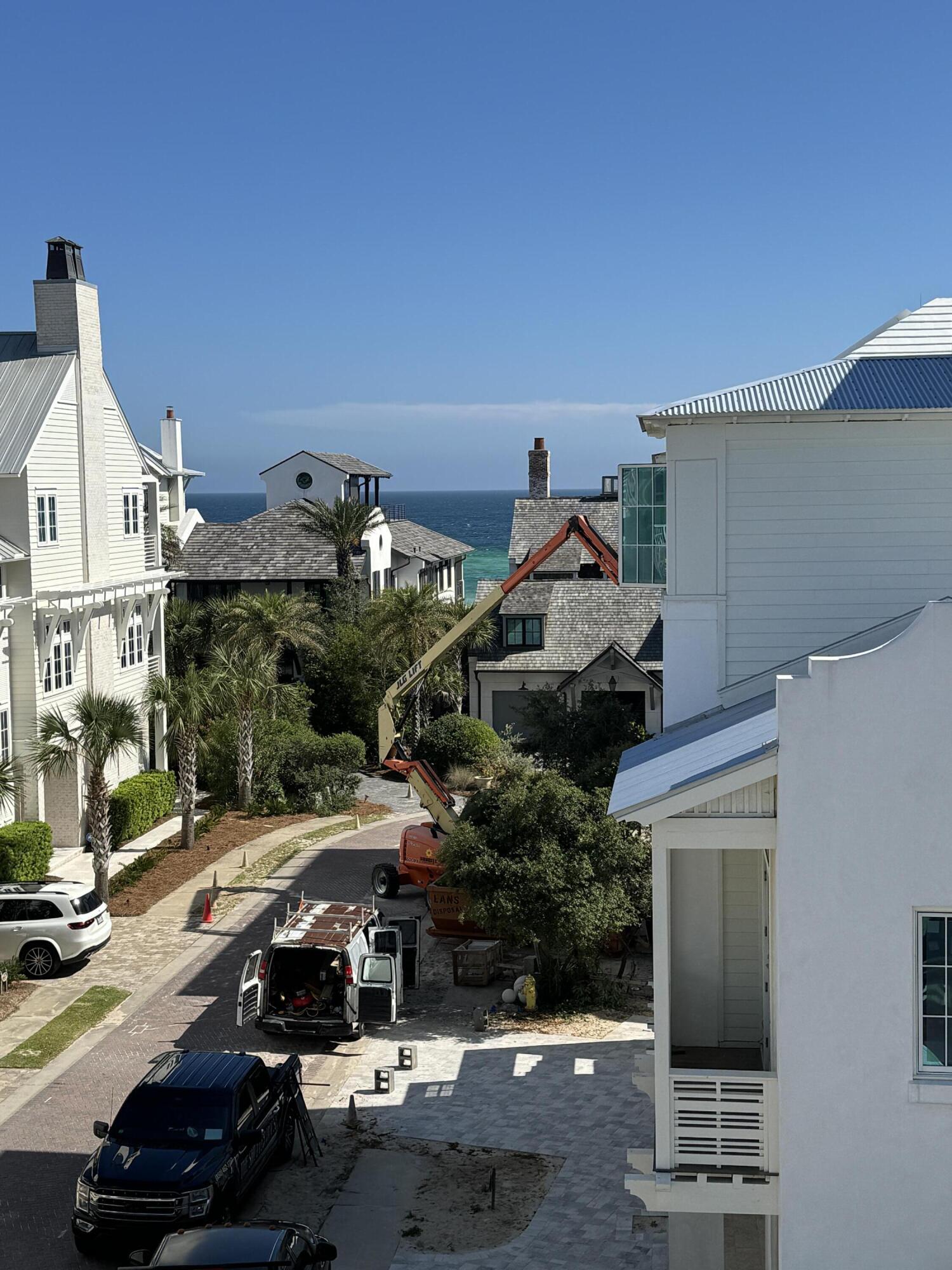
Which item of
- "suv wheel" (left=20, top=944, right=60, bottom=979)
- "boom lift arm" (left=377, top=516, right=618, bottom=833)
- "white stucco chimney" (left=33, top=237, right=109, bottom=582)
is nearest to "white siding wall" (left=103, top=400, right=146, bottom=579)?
"white stucco chimney" (left=33, top=237, right=109, bottom=582)

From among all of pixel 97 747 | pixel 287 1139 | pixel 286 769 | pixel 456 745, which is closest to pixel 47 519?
pixel 97 747

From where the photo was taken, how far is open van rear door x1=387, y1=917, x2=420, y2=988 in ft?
77.8

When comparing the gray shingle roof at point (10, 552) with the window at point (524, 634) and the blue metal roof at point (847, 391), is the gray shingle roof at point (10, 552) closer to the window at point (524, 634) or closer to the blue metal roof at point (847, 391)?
the blue metal roof at point (847, 391)

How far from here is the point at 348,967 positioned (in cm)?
2094

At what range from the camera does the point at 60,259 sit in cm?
3347

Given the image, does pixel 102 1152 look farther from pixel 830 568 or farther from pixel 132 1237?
pixel 830 568

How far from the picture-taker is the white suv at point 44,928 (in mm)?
24062

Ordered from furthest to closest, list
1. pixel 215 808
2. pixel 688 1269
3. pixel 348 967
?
pixel 215 808
pixel 348 967
pixel 688 1269

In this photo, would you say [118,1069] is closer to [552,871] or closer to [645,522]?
[552,871]

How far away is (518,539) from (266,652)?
1360cm

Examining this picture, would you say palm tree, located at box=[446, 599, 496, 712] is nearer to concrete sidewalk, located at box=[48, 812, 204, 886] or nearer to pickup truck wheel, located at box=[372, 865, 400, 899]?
concrete sidewalk, located at box=[48, 812, 204, 886]

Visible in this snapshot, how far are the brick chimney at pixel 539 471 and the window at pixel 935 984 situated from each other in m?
52.6

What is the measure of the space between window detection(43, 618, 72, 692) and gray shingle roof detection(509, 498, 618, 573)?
20.7 m

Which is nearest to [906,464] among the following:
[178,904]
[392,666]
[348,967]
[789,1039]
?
[789,1039]
